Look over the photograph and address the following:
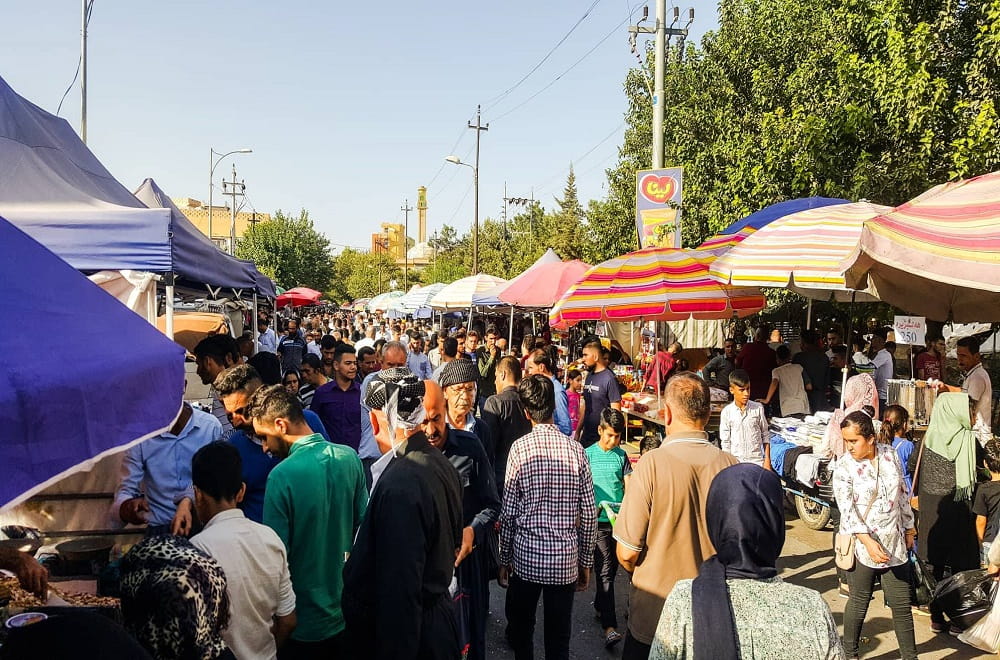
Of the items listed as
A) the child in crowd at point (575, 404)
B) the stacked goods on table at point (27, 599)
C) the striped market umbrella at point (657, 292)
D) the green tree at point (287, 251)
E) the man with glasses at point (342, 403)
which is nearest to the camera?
the stacked goods on table at point (27, 599)

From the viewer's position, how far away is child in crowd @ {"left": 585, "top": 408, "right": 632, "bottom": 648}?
527 cm

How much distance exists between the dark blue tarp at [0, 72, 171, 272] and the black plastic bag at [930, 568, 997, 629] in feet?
20.5

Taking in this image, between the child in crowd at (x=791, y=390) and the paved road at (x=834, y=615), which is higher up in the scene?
the child in crowd at (x=791, y=390)

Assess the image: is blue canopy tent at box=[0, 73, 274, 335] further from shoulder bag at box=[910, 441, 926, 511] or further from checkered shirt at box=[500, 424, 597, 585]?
shoulder bag at box=[910, 441, 926, 511]

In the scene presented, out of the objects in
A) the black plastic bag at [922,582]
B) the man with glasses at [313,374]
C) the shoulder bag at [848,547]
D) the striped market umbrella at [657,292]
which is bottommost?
the black plastic bag at [922,582]

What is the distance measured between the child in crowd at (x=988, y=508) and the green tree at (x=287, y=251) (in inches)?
1693

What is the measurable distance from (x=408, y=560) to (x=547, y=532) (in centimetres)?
145

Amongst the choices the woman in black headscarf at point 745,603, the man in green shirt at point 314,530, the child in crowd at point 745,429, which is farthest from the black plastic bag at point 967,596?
the man in green shirt at point 314,530

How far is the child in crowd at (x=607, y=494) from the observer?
527cm

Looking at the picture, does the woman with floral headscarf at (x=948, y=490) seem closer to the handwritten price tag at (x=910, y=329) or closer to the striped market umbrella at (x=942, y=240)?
the striped market umbrella at (x=942, y=240)

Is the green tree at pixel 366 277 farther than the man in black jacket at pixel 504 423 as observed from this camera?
Yes

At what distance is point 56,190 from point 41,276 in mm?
3667

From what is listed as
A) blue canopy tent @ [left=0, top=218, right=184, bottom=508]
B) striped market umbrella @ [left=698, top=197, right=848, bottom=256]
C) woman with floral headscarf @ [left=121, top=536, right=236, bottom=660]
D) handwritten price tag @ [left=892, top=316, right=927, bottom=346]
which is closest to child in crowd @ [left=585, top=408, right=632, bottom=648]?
woman with floral headscarf @ [left=121, top=536, right=236, bottom=660]

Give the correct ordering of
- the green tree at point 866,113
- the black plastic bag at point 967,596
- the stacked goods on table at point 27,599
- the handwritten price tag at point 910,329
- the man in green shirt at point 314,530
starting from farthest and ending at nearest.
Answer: the green tree at point 866,113 < the handwritten price tag at point 910,329 < the black plastic bag at point 967,596 < the man in green shirt at point 314,530 < the stacked goods on table at point 27,599
